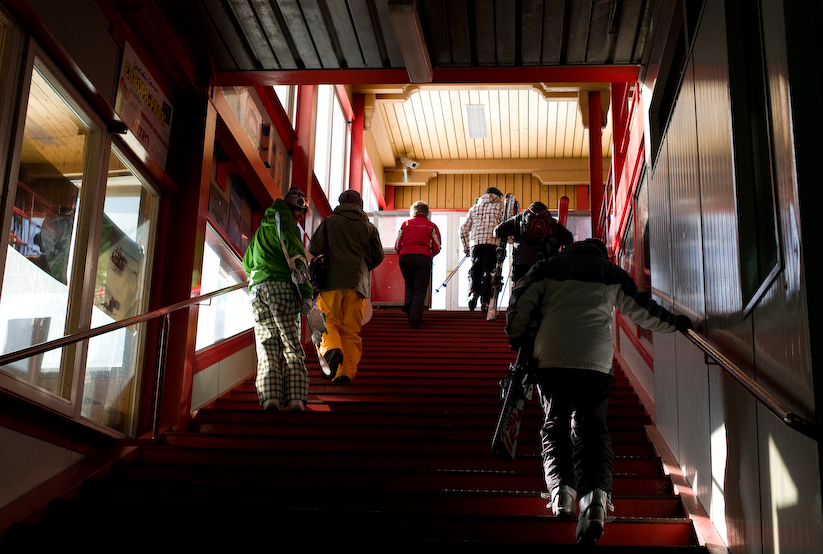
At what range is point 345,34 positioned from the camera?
20.6 feet

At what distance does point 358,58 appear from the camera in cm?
662

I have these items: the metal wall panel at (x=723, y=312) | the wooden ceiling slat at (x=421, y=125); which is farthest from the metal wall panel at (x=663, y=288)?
the wooden ceiling slat at (x=421, y=125)

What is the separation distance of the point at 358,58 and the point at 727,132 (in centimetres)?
384

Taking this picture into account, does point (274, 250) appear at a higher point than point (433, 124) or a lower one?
lower

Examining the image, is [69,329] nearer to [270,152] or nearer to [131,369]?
[131,369]

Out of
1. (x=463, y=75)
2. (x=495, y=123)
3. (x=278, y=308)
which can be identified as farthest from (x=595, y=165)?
(x=278, y=308)

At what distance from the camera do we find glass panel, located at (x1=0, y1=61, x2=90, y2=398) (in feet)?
13.1

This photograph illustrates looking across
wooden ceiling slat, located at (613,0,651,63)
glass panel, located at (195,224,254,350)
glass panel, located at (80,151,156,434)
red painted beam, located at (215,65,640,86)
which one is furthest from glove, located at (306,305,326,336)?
wooden ceiling slat, located at (613,0,651,63)

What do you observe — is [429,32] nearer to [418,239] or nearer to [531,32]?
[531,32]

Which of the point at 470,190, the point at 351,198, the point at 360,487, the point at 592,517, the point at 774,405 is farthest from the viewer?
the point at 470,190

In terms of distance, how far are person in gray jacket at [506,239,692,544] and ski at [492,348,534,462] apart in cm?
7

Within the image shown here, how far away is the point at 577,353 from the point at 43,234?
2943mm

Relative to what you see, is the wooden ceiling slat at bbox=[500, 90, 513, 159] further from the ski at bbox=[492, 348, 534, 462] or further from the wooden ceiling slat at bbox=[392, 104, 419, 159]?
the ski at bbox=[492, 348, 534, 462]

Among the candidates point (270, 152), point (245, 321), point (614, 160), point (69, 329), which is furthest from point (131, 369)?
point (614, 160)
